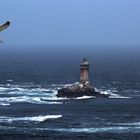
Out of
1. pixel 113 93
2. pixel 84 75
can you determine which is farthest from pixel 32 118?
pixel 113 93

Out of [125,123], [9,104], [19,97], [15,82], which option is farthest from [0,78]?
[125,123]

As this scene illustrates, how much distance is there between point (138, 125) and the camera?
69562mm

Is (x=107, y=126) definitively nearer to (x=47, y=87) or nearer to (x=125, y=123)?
(x=125, y=123)

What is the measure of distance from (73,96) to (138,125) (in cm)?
3025

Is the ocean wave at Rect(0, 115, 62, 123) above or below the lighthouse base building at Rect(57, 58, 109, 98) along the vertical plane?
below

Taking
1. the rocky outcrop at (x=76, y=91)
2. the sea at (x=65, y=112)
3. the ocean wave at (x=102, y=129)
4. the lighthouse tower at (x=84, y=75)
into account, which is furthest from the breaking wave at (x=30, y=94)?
the ocean wave at (x=102, y=129)

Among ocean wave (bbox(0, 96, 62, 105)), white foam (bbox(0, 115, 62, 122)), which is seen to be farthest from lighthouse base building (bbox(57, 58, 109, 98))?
white foam (bbox(0, 115, 62, 122))

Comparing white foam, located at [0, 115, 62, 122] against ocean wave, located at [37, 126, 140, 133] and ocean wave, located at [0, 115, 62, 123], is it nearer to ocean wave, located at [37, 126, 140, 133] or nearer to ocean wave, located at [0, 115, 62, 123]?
ocean wave, located at [0, 115, 62, 123]

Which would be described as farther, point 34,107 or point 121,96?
point 121,96

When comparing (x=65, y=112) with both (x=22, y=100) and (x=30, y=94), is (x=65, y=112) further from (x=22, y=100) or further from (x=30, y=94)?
(x=30, y=94)

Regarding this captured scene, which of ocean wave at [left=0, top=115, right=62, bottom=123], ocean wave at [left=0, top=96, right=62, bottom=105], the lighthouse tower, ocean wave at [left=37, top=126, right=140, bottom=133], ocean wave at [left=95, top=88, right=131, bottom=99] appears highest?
the lighthouse tower

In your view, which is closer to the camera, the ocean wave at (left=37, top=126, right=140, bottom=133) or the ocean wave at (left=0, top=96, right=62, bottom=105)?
the ocean wave at (left=37, top=126, right=140, bottom=133)

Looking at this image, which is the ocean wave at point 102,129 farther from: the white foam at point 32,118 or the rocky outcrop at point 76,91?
the rocky outcrop at point 76,91

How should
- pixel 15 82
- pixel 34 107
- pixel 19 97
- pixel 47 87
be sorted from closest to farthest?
pixel 34 107, pixel 19 97, pixel 47 87, pixel 15 82
